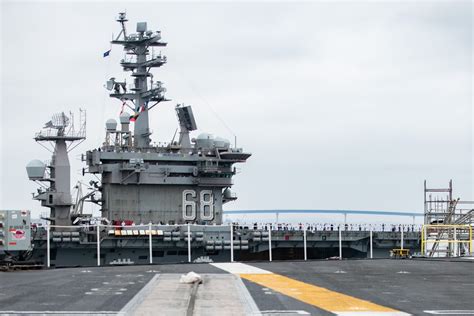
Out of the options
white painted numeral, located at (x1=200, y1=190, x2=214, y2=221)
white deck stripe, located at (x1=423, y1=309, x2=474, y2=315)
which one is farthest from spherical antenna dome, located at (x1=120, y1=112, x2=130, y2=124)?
white deck stripe, located at (x1=423, y1=309, x2=474, y2=315)

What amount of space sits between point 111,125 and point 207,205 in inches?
341

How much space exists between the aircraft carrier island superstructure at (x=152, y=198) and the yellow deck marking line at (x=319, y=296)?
33.4m

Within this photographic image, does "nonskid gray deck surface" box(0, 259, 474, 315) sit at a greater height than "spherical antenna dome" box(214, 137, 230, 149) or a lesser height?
lesser

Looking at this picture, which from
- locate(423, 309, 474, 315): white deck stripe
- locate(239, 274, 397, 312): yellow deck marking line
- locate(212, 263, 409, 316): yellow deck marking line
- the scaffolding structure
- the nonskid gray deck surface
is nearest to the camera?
locate(423, 309, 474, 315): white deck stripe

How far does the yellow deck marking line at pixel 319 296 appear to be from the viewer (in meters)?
15.1


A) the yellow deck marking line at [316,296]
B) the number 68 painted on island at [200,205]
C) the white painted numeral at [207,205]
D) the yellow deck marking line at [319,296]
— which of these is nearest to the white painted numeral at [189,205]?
the number 68 painted on island at [200,205]

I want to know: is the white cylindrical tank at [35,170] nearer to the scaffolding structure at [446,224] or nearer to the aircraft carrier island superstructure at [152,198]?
the aircraft carrier island superstructure at [152,198]

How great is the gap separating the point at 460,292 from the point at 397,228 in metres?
49.8

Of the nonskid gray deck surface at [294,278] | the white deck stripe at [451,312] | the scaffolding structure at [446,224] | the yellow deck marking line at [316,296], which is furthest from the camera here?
the scaffolding structure at [446,224]

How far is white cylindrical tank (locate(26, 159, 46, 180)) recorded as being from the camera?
59531 mm

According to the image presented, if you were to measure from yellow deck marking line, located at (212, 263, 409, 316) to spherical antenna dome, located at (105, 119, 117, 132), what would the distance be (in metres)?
38.9

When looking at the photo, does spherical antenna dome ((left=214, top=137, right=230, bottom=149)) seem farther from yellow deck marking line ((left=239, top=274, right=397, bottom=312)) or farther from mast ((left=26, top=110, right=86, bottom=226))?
yellow deck marking line ((left=239, top=274, right=397, bottom=312))

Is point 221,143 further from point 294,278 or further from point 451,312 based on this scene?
point 451,312

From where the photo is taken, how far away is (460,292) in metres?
18.5
